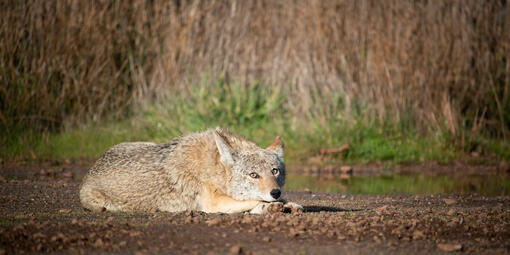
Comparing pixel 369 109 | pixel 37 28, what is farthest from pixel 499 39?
pixel 37 28

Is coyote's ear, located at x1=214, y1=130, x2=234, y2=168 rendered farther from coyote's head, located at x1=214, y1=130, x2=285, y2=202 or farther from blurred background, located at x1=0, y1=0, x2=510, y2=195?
blurred background, located at x1=0, y1=0, x2=510, y2=195

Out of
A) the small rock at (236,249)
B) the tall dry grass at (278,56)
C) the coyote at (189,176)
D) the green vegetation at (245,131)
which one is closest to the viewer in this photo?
the small rock at (236,249)

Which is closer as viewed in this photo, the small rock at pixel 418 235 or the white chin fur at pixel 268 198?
the small rock at pixel 418 235

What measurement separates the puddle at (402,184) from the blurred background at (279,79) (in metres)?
0.50

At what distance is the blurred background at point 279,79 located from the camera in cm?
1606

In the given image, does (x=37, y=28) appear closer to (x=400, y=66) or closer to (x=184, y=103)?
(x=184, y=103)

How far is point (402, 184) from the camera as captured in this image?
42.3 feet

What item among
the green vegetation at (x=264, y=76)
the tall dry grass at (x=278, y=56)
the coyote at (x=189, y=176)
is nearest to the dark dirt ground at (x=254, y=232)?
the coyote at (x=189, y=176)

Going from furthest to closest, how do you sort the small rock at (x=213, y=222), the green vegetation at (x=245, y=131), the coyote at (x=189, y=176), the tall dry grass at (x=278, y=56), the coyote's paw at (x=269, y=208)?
the tall dry grass at (x=278, y=56) < the green vegetation at (x=245, y=131) < the coyote at (x=189, y=176) < the coyote's paw at (x=269, y=208) < the small rock at (x=213, y=222)

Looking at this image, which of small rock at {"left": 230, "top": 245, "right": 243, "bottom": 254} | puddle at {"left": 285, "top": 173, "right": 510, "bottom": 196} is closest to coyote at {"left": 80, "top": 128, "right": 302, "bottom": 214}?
small rock at {"left": 230, "top": 245, "right": 243, "bottom": 254}

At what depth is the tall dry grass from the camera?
1673 cm

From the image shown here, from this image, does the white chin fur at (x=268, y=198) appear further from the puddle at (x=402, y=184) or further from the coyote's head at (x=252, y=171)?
the puddle at (x=402, y=184)

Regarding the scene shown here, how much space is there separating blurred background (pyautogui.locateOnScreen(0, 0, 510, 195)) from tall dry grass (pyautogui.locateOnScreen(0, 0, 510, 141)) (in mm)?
43

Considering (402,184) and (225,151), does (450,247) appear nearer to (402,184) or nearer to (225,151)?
(225,151)
